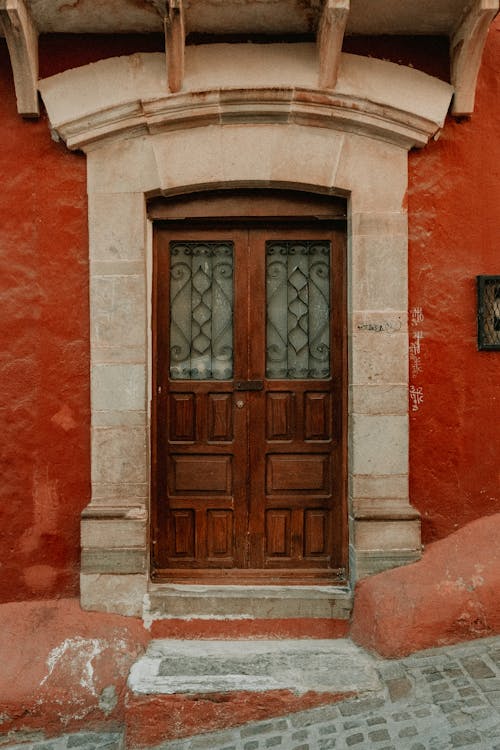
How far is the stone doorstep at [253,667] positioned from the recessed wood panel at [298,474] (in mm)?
986

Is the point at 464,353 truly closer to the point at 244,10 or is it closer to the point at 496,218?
the point at 496,218

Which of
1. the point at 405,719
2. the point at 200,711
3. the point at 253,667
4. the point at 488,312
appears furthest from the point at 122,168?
the point at 405,719

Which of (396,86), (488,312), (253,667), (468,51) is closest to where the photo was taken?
(253,667)

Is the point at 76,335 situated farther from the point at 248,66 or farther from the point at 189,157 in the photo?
the point at 248,66

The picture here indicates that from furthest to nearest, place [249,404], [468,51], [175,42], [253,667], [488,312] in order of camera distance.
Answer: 1. [249,404]
2. [488,312]
3. [468,51]
4. [175,42]
5. [253,667]

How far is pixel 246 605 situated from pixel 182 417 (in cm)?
131

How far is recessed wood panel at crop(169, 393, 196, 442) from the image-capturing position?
4.54 metres

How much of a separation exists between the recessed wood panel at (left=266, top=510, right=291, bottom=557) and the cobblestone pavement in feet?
3.23

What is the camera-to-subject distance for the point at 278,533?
456 centimetres

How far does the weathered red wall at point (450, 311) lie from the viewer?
172 inches

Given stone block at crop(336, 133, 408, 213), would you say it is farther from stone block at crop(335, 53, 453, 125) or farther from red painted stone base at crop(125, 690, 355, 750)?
red painted stone base at crop(125, 690, 355, 750)

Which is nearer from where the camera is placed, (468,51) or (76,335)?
A: (468,51)

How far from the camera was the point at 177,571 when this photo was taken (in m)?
4.52

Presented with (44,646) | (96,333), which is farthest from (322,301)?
(44,646)
